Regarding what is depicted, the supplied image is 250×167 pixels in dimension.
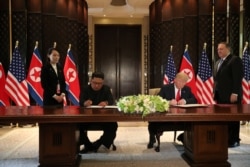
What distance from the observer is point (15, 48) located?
5918 millimetres

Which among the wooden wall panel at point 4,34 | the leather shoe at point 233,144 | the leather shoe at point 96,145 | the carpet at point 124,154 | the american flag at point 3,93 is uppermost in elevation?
the wooden wall panel at point 4,34

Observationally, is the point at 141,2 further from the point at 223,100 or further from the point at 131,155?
the point at 131,155

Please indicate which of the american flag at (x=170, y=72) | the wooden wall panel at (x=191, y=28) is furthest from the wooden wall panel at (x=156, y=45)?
the wooden wall panel at (x=191, y=28)

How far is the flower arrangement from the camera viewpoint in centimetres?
288

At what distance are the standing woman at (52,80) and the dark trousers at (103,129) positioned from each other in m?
0.46

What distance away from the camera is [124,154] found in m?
4.11

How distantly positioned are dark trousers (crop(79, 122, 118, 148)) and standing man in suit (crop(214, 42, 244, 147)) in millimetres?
1456

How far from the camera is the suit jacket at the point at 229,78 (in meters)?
4.20

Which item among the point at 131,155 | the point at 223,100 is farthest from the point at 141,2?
the point at 131,155

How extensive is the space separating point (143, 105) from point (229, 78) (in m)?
1.84

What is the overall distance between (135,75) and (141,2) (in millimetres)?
2415

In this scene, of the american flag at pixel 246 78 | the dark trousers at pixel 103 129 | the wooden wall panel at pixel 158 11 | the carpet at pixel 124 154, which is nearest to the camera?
the carpet at pixel 124 154

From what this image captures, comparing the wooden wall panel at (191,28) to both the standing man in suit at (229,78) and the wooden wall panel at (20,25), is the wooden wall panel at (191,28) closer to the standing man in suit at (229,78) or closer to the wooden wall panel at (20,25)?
the standing man in suit at (229,78)

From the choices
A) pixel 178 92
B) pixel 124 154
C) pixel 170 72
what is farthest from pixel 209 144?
pixel 170 72
